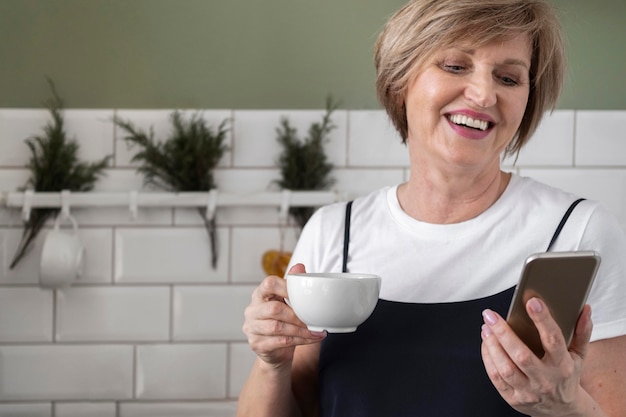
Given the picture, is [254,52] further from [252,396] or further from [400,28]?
[252,396]

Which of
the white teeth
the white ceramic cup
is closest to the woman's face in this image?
the white teeth

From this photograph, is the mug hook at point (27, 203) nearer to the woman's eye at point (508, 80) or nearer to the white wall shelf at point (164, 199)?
the white wall shelf at point (164, 199)

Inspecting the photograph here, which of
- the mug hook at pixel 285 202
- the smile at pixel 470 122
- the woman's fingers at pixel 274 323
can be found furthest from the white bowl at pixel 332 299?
the mug hook at pixel 285 202

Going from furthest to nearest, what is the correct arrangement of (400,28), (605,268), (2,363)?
(2,363) → (400,28) → (605,268)

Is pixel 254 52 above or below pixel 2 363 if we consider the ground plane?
above

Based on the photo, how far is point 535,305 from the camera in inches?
36.8

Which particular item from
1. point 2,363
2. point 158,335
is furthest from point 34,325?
point 158,335

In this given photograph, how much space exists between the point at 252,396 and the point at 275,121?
93cm

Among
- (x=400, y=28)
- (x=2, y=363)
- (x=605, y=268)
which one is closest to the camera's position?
(x=605, y=268)

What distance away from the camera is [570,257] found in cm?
94

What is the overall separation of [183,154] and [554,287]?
1.24 m

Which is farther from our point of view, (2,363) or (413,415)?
(2,363)

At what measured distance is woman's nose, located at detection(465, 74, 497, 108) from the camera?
1190 millimetres

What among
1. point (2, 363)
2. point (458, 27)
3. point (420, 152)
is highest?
point (458, 27)
